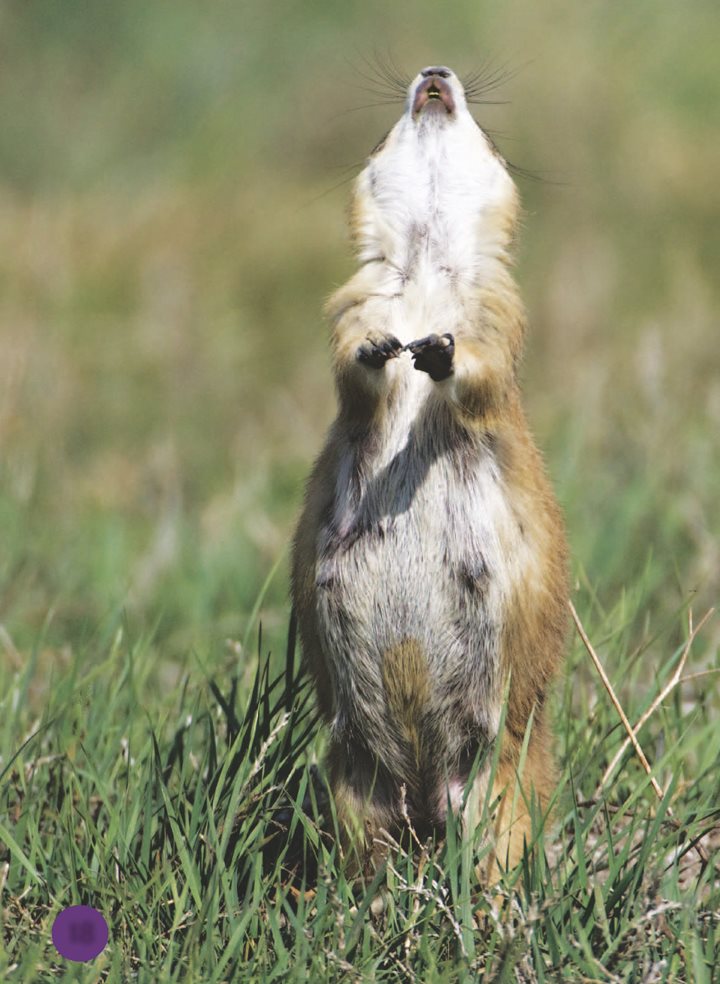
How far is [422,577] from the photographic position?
368 cm

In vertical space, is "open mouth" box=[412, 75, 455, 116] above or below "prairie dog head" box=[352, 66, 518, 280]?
above

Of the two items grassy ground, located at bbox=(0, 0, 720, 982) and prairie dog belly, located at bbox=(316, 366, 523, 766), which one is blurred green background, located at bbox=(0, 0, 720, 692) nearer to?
grassy ground, located at bbox=(0, 0, 720, 982)

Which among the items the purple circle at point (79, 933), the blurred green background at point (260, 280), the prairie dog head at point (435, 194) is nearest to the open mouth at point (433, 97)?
the prairie dog head at point (435, 194)

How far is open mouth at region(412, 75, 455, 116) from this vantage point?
4023 millimetres

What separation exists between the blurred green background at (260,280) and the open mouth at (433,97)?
0.45m

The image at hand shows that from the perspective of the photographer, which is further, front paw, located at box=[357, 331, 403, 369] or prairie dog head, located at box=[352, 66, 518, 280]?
prairie dog head, located at box=[352, 66, 518, 280]

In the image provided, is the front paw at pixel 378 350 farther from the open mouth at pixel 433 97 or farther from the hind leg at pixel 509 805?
the hind leg at pixel 509 805

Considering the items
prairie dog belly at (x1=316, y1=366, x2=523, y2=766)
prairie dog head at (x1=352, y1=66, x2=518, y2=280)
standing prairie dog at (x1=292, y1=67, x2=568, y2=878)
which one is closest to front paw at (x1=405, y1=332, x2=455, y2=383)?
standing prairie dog at (x1=292, y1=67, x2=568, y2=878)

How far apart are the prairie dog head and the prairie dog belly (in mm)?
429

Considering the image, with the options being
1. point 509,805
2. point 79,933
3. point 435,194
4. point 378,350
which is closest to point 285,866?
point 509,805

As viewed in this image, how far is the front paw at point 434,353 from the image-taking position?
3475 mm

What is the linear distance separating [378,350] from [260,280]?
27.4ft

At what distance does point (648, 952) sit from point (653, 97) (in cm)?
1205

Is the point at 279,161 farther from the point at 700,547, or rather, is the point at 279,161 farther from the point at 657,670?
the point at 657,670
